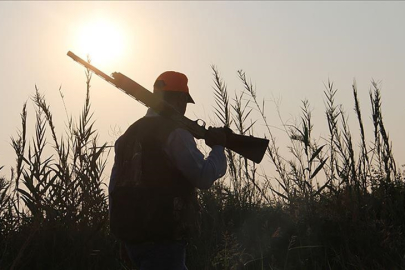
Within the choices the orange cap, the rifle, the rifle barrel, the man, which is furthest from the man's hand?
the rifle barrel

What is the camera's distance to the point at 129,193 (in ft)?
12.9

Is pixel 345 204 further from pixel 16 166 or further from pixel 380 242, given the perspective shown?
pixel 16 166

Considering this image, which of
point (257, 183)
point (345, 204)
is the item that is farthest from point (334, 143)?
point (257, 183)

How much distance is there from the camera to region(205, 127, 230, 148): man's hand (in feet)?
14.0

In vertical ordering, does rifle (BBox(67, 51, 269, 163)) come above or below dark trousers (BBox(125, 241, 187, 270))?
above

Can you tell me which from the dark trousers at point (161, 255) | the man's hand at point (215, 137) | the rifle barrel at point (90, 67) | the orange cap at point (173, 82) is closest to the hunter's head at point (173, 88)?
the orange cap at point (173, 82)

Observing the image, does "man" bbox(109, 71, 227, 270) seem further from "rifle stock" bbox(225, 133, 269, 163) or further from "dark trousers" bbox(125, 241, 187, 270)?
"rifle stock" bbox(225, 133, 269, 163)

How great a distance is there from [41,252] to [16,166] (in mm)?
1017

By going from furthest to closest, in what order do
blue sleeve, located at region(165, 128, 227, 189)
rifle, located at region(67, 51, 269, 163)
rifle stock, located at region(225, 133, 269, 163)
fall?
rifle stock, located at region(225, 133, 269, 163), rifle, located at region(67, 51, 269, 163), blue sleeve, located at region(165, 128, 227, 189)

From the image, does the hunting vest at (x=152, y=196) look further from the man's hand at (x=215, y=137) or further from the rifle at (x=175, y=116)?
the man's hand at (x=215, y=137)

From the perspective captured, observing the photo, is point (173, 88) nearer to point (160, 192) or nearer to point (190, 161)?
point (190, 161)

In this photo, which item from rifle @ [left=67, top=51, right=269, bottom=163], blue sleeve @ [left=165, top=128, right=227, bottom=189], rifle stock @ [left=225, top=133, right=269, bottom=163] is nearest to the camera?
blue sleeve @ [left=165, top=128, right=227, bottom=189]

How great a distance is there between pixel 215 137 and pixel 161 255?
975 mm

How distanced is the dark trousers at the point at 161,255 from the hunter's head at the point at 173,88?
40.0 inches
